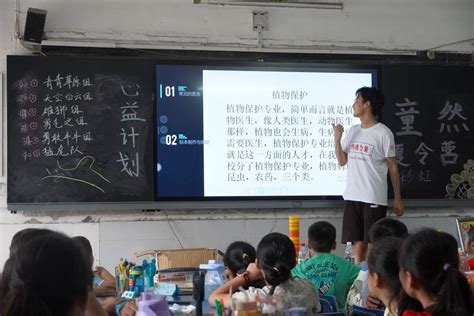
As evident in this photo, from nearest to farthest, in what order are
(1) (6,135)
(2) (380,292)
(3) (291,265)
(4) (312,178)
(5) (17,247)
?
1. (5) (17,247)
2. (2) (380,292)
3. (3) (291,265)
4. (1) (6,135)
5. (4) (312,178)

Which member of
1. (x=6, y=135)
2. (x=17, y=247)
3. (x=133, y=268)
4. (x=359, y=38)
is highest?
(x=359, y=38)

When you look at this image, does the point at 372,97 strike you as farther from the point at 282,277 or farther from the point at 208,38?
the point at 282,277

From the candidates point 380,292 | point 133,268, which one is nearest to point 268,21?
point 133,268

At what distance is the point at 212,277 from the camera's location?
2.82 m

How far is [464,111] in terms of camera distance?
539cm

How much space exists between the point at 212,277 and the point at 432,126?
10.4ft

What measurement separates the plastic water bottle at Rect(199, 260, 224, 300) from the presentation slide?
1.96m

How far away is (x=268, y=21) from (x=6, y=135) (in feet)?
7.48

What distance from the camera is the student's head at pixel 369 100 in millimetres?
4512

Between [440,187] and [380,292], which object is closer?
[380,292]

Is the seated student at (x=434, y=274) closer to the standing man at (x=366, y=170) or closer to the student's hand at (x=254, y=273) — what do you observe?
the student's hand at (x=254, y=273)

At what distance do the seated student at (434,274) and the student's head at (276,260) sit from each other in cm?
53

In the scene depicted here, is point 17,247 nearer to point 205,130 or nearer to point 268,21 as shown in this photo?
point 205,130

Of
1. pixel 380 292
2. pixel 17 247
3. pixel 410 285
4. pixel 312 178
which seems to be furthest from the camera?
pixel 312 178
